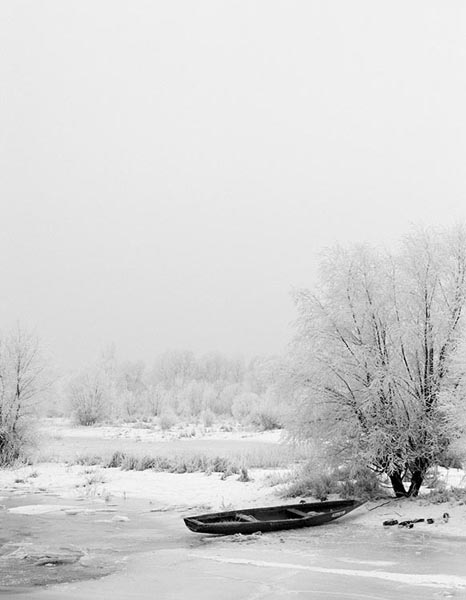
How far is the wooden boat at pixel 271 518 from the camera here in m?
12.8

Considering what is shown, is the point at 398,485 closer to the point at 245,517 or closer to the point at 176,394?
the point at 245,517

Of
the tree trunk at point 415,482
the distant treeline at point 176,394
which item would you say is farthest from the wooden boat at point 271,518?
the distant treeline at point 176,394

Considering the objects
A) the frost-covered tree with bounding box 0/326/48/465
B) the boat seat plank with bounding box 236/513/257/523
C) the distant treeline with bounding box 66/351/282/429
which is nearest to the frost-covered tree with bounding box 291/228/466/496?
the distant treeline with bounding box 66/351/282/429

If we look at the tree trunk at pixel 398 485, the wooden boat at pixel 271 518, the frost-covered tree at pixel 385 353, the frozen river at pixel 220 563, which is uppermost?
the frost-covered tree at pixel 385 353

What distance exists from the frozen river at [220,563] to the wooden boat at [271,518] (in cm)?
19

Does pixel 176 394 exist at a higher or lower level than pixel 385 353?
higher

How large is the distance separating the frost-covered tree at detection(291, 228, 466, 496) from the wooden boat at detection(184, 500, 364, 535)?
1179 mm

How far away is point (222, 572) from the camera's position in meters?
10.1

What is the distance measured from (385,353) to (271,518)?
13.9ft

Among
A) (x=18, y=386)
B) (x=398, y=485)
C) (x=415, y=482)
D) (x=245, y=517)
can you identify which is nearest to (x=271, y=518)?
(x=245, y=517)

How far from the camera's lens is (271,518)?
14344 millimetres

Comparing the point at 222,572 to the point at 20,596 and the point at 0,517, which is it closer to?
the point at 20,596

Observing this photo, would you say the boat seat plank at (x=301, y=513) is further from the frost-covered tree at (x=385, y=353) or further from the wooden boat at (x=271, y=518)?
the frost-covered tree at (x=385, y=353)

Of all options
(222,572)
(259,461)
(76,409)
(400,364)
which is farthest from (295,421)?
(76,409)
